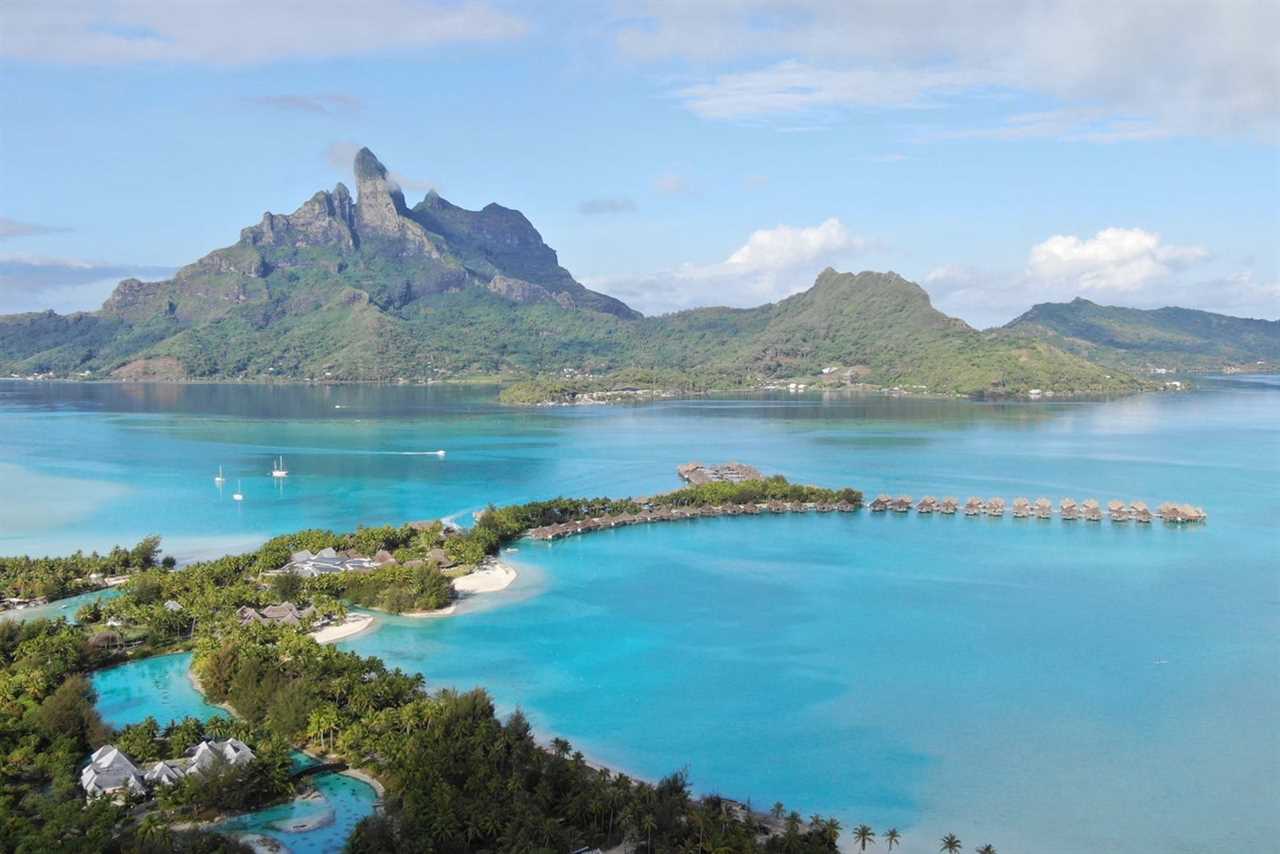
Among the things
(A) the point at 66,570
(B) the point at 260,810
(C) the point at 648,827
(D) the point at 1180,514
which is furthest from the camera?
(D) the point at 1180,514

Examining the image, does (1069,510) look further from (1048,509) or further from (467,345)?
(467,345)

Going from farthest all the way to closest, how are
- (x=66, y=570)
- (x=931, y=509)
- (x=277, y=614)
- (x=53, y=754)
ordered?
(x=931, y=509) < (x=66, y=570) < (x=277, y=614) < (x=53, y=754)

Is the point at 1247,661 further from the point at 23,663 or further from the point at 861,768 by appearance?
the point at 23,663

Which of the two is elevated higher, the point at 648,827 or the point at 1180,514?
the point at 1180,514

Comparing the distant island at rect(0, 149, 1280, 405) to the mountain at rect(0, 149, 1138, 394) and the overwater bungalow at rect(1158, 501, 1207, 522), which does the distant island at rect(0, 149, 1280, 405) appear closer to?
the mountain at rect(0, 149, 1138, 394)

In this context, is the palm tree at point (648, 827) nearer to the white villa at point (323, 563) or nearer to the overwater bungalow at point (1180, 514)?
the white villa at point (323, 563)

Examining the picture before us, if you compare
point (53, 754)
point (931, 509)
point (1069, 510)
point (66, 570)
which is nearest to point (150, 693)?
point (53, 754)

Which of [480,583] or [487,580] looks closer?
[480,583]
